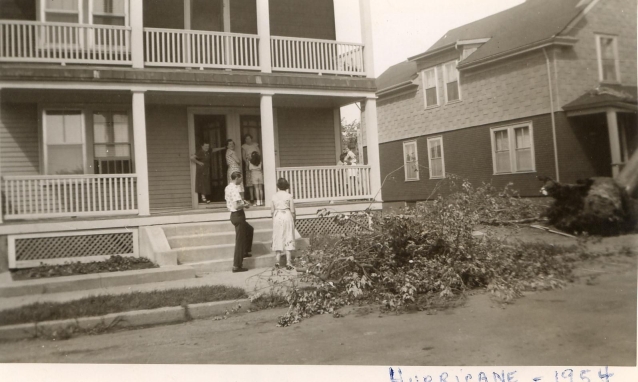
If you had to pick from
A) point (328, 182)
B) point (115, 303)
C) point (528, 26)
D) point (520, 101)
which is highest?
point (528, 26)

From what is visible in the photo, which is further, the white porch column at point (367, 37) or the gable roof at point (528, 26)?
the white porch column at point (367, 37)

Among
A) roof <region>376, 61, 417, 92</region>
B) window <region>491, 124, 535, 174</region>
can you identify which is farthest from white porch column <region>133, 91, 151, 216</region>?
roof <region>376, 61, 417, 92</region>

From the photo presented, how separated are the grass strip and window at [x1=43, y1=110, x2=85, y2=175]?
5980mm

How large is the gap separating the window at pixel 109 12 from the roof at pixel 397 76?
11.6 m

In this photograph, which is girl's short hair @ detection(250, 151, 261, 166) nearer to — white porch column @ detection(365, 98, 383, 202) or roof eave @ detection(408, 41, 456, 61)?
white porch column @ detection(365, 98, 383, 202)

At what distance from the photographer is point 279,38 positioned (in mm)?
11766

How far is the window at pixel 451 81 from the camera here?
17.2 metres

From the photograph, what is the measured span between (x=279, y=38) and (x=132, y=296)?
7540mm

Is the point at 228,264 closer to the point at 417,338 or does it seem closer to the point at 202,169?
the point at 202,169

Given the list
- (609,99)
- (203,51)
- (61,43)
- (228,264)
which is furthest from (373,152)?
(61,43)

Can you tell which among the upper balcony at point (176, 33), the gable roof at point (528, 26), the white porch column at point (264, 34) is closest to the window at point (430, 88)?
the gable roof at point (528, 26)

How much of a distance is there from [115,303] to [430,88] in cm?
1515

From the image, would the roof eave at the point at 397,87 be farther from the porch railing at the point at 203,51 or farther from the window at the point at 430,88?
the porch railing at the point at 203,51

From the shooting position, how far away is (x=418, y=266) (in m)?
6.72
